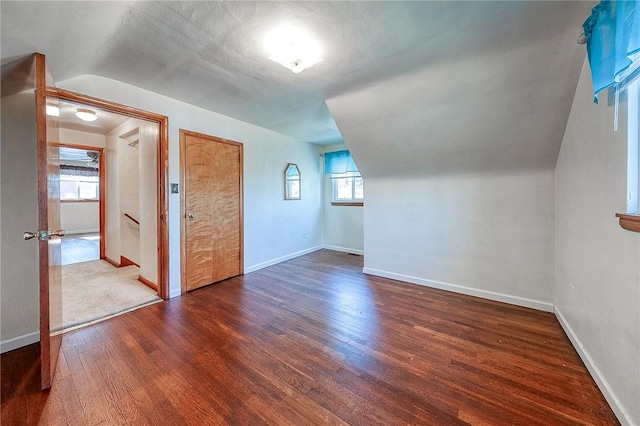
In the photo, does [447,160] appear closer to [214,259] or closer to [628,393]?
[628,393]

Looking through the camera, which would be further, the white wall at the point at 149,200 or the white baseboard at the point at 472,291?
the white wall at the point at 149,200

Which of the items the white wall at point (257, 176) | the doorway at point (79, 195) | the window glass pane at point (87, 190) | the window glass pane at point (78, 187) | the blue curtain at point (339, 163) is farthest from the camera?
the window glass pane at point (87, 190)

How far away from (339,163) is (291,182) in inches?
43.0

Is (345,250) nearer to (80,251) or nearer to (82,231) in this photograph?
(80,251)

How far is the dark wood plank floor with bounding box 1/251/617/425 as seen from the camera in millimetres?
1261

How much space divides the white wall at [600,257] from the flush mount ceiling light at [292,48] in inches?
73.5

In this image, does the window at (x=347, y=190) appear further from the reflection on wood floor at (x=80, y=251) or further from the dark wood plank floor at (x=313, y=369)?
the reflection on wood floor at (x=80, y=251)

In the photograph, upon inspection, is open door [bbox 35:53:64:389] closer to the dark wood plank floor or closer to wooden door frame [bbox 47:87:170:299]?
the dark wood plank floor

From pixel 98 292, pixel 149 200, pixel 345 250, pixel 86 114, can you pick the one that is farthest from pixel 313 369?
pixel 86 114

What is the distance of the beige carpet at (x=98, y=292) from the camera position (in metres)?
2.36

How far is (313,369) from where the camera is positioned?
1.58 m

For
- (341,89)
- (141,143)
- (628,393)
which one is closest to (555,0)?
(341,89)

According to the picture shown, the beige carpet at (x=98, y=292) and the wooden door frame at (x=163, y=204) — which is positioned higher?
the wooden door frame at (x=163, y=204)

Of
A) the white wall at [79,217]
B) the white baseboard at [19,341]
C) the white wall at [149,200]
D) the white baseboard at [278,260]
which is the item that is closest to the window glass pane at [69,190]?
the white wall at [79,217]
